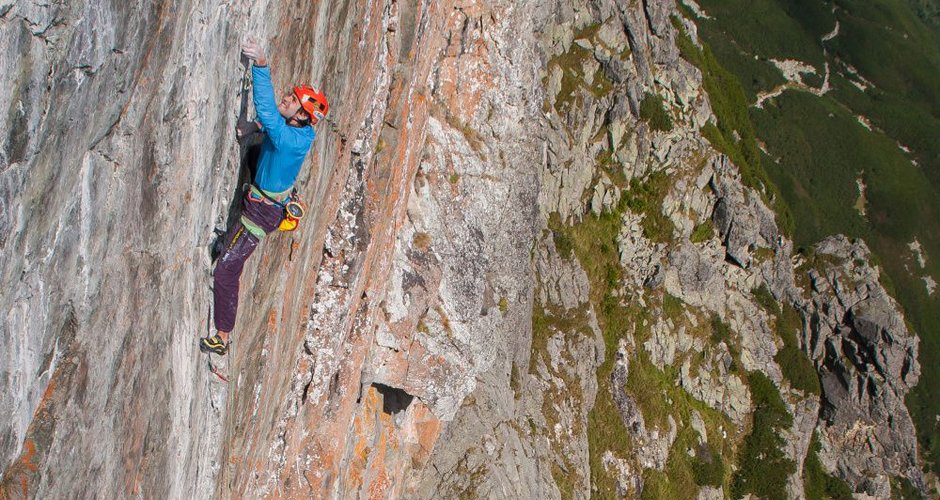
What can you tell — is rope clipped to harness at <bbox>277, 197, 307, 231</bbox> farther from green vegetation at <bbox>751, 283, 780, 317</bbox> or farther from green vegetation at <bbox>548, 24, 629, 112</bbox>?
green vegetation at <bbox>751, 283, 780, 317</bbox>

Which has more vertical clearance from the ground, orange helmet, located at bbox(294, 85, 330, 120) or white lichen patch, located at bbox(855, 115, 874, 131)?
white lichen patch, located at bbox(855, 115, 874, 131)

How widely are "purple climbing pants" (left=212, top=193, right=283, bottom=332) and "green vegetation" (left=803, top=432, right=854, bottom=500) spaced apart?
49773 mm

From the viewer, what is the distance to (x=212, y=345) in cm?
1146

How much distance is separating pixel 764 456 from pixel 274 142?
44.3 m

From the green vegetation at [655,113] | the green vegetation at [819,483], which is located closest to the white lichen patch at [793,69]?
the green vegetation at [655,113]

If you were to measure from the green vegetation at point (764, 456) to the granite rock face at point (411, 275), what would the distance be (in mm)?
1088

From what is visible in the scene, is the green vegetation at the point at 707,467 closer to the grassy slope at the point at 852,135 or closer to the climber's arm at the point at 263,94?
the grassy slope at the point at 852,135

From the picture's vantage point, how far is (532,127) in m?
28.8

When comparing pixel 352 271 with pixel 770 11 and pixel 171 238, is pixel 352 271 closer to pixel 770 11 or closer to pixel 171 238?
pixel 171 238

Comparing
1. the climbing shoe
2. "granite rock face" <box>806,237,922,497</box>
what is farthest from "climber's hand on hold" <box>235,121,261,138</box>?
"granite rock face" <box>806,237,922,497</box>

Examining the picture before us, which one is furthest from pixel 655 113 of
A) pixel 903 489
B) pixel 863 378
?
pixel 903 489

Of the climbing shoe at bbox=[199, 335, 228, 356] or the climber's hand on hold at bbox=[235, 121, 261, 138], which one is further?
the climbing shoe at bbox=[199, 335, 228, 356]

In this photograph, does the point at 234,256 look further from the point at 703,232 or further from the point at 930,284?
the point at 930,284

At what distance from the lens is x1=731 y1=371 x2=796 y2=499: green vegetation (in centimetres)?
4581
